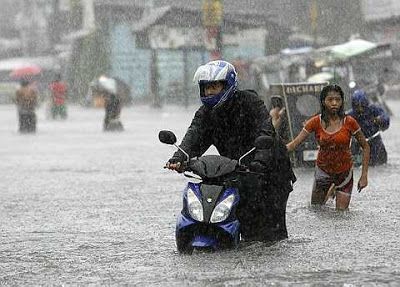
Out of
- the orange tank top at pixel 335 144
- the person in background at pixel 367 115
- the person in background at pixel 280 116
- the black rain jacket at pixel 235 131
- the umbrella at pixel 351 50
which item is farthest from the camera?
the umbrella at pixel 351 50

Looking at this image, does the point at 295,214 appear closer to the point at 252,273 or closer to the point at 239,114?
the point at 239,114

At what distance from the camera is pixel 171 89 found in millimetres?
55531

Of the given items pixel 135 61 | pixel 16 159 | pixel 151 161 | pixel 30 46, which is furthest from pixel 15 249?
pixel 30 46

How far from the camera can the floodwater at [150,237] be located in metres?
7.30

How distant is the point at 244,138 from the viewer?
8.60 metres

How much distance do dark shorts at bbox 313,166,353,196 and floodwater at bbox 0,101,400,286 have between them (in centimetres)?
24

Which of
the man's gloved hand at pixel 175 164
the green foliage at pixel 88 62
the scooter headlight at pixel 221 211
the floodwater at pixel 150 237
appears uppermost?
the man's gloved hand at pixel 175 164

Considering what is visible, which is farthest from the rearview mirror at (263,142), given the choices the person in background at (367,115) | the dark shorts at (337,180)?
the person in background at (367,115)

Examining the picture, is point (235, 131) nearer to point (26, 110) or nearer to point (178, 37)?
point (26, 110)

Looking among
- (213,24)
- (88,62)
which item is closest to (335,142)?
(213,24)

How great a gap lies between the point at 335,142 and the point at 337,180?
15.3 inches

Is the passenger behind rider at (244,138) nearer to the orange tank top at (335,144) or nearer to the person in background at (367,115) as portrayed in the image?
the orange tank top at (335,144)

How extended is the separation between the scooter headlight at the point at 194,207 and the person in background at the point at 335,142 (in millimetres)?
2761

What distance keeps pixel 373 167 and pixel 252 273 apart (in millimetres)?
9578
